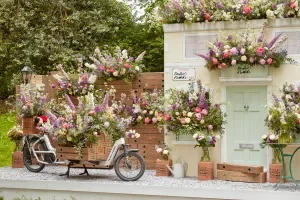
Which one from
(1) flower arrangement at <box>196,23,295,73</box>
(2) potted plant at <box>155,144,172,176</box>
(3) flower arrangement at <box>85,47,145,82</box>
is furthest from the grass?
(1) flower arrangement at <box>196,23,295,73</box>

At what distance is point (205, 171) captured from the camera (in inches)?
452

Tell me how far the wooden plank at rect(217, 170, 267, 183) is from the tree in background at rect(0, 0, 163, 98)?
953cm

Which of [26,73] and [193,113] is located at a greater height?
[26,73]

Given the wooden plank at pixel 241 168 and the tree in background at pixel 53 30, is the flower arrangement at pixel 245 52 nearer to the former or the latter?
the wooden plank at pixel 241 168

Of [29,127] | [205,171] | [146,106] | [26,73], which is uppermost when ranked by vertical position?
[26,73]

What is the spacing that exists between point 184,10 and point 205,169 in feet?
10.5

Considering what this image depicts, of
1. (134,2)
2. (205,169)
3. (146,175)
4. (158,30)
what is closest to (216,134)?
(205,169)

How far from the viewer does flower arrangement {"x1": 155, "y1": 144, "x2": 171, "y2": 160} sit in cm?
1198

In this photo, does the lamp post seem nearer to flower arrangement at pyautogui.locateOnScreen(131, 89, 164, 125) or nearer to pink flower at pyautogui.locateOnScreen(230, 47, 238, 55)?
flower arrangement at pyautogui.locateOnScreen(131, 89, 164, 125)

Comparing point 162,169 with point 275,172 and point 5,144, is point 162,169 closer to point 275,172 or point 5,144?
point 275,172

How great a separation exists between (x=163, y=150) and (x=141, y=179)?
94 centimetres

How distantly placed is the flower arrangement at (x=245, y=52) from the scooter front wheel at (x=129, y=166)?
2293mm

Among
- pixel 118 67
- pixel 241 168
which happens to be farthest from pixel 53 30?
pixel 241 168

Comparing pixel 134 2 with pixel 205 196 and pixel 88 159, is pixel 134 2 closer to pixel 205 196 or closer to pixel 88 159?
pixel 88 159
